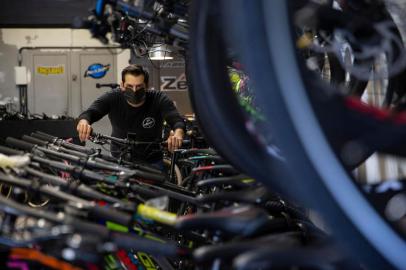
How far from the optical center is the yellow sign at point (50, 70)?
9383 mm

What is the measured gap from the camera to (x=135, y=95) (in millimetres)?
4000

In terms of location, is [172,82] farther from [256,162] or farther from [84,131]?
[256,162]

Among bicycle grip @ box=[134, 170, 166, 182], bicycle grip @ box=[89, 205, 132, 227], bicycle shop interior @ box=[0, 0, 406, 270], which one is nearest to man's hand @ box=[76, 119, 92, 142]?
bicycle shop interior @ box=[0, 0, 406, 270]

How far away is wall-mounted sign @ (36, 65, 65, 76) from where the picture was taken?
938 centimetres

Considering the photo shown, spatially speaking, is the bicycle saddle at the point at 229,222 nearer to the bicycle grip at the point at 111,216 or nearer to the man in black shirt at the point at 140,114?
the bicycle grip at the point at 111,216

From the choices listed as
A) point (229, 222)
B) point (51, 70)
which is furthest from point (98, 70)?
point (229, 222)

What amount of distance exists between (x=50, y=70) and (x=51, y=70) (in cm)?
2

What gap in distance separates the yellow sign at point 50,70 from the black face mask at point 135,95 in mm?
5708

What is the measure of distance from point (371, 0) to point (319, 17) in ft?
1.54

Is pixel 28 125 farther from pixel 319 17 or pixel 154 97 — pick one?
pixel 319 17

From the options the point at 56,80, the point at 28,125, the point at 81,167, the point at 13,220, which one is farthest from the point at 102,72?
the point at 13,220

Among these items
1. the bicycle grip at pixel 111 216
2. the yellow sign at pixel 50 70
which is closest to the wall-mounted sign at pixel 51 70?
the yellow sign at pixel 50 70

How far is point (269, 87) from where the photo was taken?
976mm

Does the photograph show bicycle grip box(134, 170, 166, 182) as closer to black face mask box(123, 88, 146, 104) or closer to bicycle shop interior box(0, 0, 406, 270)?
bicycle shop interior box(0, 0, 406, 270)
